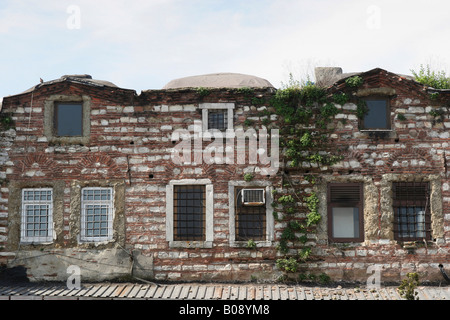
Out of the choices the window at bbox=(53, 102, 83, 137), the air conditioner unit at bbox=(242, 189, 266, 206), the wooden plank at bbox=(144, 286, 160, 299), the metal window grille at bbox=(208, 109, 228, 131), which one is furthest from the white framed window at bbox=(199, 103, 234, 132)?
the wooden plank at bbox=(144, 286, 160, 299)

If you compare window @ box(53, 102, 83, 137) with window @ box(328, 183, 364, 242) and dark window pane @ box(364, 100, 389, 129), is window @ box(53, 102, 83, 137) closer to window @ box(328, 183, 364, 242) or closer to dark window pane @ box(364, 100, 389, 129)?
window @ box(328, 183, 364, 242)

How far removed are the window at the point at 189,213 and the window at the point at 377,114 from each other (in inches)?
161

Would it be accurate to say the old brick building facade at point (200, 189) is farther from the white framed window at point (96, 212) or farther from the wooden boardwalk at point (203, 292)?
the wooden boardwalk at point (203, 292)

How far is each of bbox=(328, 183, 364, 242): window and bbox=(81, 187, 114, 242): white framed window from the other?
523 centimetres

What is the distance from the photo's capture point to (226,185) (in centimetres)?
1145

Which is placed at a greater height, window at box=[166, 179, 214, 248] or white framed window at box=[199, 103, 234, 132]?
white framed window at box=[199, 103, 234, 132]

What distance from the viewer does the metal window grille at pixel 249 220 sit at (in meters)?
11.4

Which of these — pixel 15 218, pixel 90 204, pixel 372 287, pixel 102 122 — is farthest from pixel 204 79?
pixel 372 287

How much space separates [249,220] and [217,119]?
8.35ft

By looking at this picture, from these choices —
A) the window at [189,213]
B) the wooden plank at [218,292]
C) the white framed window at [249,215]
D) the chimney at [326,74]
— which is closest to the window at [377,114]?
the chimney at [326,74]

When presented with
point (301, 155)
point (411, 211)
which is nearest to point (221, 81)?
point (301, 155)

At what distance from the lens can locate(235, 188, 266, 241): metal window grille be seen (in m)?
11.4

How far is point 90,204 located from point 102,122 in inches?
78.6

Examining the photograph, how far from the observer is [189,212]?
11516 millimetres
